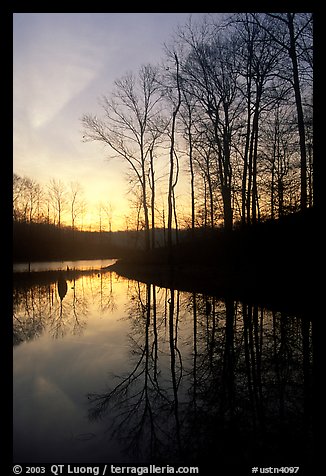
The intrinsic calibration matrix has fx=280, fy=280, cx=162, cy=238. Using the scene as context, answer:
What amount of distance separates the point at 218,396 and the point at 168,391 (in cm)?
68

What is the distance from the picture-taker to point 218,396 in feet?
11.8

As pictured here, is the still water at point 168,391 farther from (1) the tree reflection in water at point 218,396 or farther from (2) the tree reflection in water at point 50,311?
(2) the tree reflection in water at point 50,311

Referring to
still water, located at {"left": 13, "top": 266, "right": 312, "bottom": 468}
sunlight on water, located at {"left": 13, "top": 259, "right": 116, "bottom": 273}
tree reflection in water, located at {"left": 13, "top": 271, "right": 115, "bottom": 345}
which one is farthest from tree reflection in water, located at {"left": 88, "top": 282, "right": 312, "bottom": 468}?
sunlight on water, located at {"left": 13, "top": 259, "right": 116, "bottom": 273}

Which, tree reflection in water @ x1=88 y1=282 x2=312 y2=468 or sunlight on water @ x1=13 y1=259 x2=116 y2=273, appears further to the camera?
sunlight on water @ x1=13 y1=259 x2=116 y2=273

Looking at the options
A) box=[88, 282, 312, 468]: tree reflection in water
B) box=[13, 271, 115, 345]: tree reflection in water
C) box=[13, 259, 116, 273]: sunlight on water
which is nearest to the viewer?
box=[88, 282, 312, 468]: tree reflection in water

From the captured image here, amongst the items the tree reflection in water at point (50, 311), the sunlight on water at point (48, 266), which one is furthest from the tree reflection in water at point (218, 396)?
the sunlight on water at point (48, 266)

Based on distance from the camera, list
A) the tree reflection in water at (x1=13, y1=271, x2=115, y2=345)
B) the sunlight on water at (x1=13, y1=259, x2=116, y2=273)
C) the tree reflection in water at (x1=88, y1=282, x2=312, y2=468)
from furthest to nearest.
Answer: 1. the sunlight on water at (x1=13, y1=259, x2=116, y2=273)
2. the tree reflection in water at (x1=13, y1=271, x2=115, y2=345)
3. the tree reflection in water at (x1=88, y1=282, x2=312, y2=468)

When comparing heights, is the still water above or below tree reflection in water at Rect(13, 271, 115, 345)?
above

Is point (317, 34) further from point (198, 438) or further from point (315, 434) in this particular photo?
point (198, 438)

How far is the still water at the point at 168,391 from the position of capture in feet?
8.81

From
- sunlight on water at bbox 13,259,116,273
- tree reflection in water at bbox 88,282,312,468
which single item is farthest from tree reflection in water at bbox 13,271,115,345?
sunlight on water at bbox 13,259,116,273

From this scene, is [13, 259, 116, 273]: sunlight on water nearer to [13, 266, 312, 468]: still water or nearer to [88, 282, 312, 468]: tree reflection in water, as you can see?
[13, 266, 312, 468]: still water

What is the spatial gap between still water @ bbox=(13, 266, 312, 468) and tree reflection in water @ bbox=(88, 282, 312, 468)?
0.01 m

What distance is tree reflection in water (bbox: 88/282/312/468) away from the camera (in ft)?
8.66
